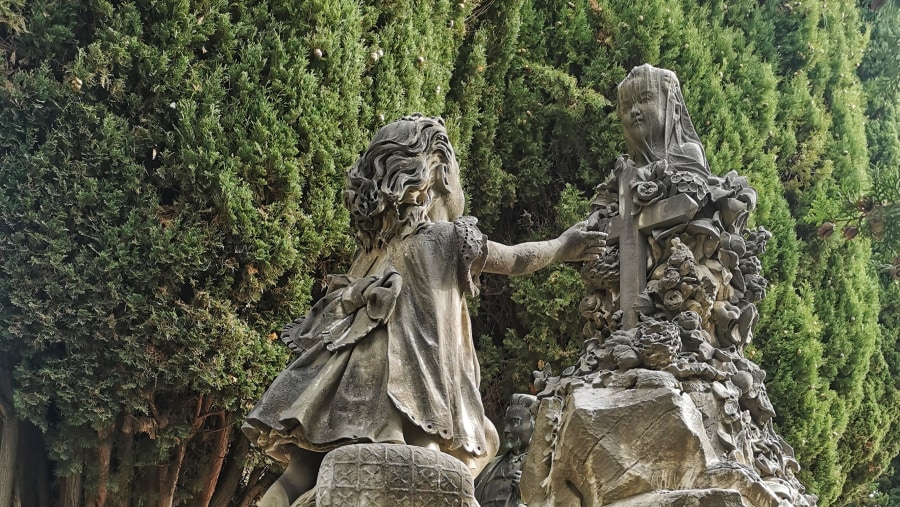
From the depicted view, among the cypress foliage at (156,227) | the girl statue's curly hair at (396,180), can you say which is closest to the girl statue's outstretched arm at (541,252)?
the girl statue's curly hair at (396,180)

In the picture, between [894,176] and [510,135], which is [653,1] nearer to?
[510,135]

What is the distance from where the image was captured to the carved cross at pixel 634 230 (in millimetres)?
6375

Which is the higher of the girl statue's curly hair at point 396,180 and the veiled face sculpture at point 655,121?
the veiled face sculpture at point 655,121

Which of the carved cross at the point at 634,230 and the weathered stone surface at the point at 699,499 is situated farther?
the carved cross at the point at 634,230

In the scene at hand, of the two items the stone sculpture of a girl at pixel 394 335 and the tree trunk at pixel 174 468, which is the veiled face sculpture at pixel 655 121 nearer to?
the stone sculpture of a girl at pixel 394 335

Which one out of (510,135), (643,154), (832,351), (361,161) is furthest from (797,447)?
(361,161)

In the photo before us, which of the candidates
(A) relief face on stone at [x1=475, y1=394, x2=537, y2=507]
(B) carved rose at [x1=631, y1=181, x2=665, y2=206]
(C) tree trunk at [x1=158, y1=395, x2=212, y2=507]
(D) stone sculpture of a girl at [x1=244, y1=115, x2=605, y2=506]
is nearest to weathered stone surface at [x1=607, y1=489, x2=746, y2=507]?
(D) stone sculpture of a girl at [x1=244, y1=115, x2=605, y2=506]

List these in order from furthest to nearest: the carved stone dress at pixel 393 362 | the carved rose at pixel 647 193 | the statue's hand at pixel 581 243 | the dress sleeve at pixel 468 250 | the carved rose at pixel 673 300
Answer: the carved rose at pixel 647 193
the carved rose at pixel 673 300
the statue's hand at pixel 581 243
the dress sleeve at pixel 468 250
the carved stone dress at pixel 393 362

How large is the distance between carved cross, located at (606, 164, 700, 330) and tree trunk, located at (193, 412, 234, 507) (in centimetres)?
408

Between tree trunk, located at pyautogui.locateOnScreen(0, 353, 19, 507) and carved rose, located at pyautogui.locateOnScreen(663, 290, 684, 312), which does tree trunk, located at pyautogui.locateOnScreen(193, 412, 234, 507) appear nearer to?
tree trunk, located at pyautogui.locateOnScreen(0, 353, 19, 507)

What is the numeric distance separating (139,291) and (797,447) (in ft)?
23.1

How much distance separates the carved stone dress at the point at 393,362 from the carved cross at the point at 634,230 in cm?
160

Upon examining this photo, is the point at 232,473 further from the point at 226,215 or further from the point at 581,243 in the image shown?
the point at 581,243

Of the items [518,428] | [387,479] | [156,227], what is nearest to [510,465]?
[518,428]
